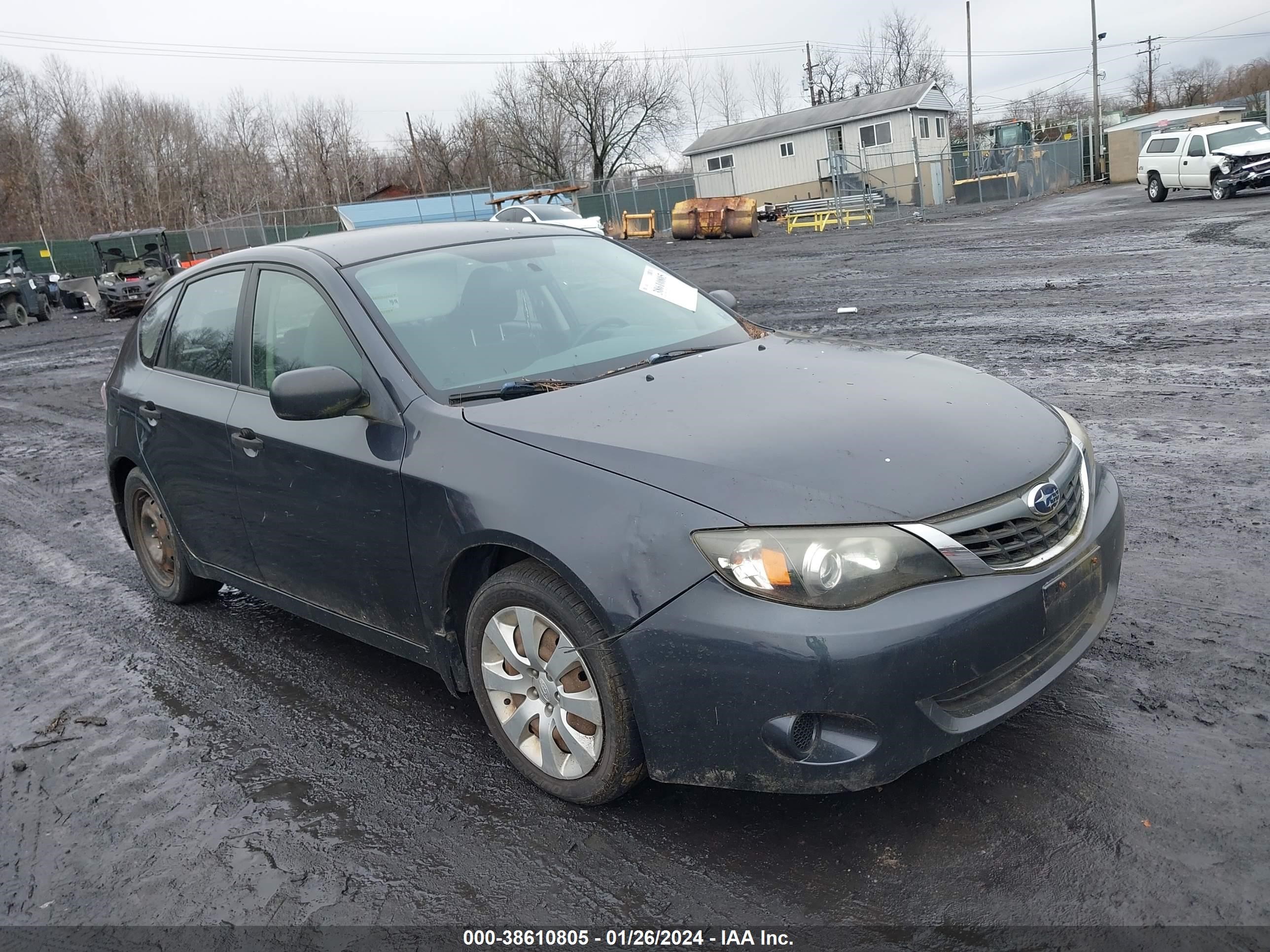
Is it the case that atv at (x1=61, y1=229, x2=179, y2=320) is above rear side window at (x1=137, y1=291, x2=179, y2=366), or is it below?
above

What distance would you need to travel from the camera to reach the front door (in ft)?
11.5

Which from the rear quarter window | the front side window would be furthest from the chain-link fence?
the front side window

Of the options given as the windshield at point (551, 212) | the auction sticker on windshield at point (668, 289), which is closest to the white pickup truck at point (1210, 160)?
the windshield at point (551, 212)

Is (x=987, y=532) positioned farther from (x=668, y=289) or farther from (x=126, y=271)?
(x=126, y=271)

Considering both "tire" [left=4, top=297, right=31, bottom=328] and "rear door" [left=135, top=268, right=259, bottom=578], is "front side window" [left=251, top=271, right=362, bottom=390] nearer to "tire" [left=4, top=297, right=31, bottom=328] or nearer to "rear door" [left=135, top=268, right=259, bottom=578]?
"rear door" [left=135, top=268, right=259, bottom=578]

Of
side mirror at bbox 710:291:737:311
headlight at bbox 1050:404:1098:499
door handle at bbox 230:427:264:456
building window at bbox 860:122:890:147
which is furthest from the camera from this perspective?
building window at bbox 860:122:890:147

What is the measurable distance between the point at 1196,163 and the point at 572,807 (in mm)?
28913

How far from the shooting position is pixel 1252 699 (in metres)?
3.29

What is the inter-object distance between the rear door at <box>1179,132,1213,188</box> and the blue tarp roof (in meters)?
28.0

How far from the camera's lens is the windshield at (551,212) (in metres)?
27.0

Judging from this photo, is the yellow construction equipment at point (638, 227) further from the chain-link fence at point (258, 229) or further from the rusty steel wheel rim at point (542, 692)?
the rusty steel wheel rim at point (542, 692)

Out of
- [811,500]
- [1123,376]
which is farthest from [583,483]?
[1123,376]

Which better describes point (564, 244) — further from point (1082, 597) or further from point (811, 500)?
point (1082, 597)

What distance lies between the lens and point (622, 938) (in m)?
2.60
